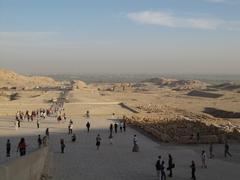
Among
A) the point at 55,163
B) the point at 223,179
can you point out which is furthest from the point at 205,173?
the point at 55,163

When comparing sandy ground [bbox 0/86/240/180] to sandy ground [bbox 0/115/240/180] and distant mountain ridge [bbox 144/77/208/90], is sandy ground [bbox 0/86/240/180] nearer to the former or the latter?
sandy ground [bbox 0/115/240/180]

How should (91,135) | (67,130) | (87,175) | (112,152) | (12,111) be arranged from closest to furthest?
(87,175), (112,152), (91,135), (67,130), (12,111)

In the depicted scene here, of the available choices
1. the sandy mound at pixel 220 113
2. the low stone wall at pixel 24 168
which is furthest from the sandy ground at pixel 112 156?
the sandy mound at pixel 220 113

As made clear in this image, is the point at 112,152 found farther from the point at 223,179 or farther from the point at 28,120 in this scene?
the point at 28,120

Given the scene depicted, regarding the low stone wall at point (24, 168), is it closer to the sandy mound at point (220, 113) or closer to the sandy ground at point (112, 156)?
the sandy ground at point (112, 156)

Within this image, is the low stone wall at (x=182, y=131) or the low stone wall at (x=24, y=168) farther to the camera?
the low stone wall at (x=182, y=131)

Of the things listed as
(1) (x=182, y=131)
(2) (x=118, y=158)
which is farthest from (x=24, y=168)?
(1) (x=182, y=131)

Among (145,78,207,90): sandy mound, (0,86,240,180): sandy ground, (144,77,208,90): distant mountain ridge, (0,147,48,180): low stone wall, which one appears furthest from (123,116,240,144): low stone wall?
(145,78,207,90): sandy mound
